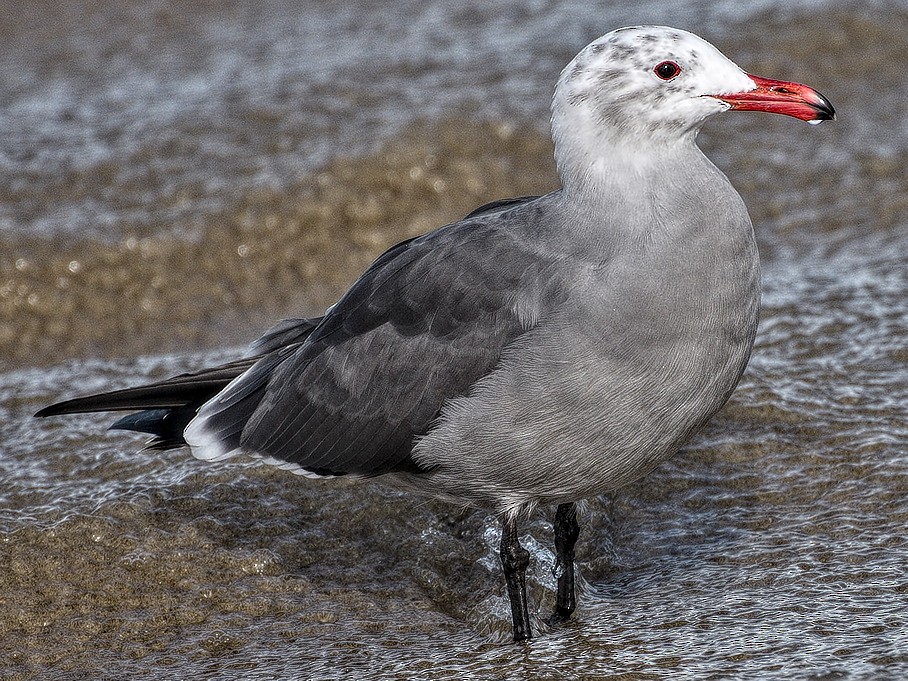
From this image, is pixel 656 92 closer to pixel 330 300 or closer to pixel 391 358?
pixel 391 358

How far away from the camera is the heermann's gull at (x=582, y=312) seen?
418cm

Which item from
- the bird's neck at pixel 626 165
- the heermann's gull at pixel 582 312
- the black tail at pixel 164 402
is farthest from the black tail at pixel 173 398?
the bird's neck at pixel 626 165

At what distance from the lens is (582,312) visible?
13.8ft

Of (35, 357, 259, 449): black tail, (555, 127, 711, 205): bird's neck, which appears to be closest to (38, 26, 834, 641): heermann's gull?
(555, 127, 711, 205): bird's neck

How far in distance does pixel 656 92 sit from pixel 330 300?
13.4 ft

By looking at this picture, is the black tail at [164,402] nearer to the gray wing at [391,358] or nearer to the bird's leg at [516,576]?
the gray wing at [391,358]

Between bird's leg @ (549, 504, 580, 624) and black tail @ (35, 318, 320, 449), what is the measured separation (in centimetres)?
129

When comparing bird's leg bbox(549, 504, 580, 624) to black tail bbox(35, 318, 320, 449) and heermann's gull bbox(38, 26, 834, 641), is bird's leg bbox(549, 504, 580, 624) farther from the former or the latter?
black tail bbox(35, 318, 320, 449)

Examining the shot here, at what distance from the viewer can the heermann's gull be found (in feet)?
13.7

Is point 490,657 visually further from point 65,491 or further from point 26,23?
point 26,23

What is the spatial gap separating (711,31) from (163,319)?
15.7 feet

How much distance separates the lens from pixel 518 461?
14.5 ft

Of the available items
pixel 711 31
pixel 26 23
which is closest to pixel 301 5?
pixel 26 23

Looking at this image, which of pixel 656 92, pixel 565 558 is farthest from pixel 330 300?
pixel 656 92
